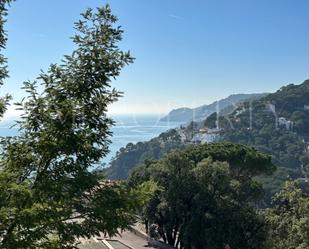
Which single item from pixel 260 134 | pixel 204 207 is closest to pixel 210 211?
pixel 204 207

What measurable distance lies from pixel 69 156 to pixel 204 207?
18.1m

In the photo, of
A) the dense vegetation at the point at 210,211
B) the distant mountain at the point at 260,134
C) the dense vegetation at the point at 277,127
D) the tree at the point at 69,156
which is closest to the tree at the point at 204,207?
the dense vegetation at the point at 210,211

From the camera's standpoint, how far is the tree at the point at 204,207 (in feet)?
69.5

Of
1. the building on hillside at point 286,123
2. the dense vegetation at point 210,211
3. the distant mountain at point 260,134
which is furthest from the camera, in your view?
the building on hillside at point 286,123

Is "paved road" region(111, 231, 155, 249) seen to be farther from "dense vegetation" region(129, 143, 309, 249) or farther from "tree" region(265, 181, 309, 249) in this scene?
"tree" region(265, 181, 309, 249)

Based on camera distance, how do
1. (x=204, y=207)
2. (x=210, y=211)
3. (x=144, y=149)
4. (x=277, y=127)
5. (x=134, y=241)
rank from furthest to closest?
1. (x=144, y=149)
2. (x=277, y=127)
3. (x=134, y=241)
4. (x=204, y=207)
5. (x=210, y=211)

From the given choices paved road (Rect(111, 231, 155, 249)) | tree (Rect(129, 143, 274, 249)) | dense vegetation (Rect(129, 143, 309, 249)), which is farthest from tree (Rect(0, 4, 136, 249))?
paved road (Rect(111, 231, 155, 249))

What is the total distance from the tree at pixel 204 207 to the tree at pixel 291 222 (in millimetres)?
650

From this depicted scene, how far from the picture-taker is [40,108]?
4.77 metres

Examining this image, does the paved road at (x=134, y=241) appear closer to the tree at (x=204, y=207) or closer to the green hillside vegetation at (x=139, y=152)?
the tree at (x=204, y=207)

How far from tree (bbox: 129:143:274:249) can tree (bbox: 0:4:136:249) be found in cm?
1620

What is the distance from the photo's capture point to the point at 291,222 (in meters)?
18.9

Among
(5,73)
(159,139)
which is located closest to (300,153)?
(159,139)

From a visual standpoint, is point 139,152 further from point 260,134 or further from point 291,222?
point 291,222
